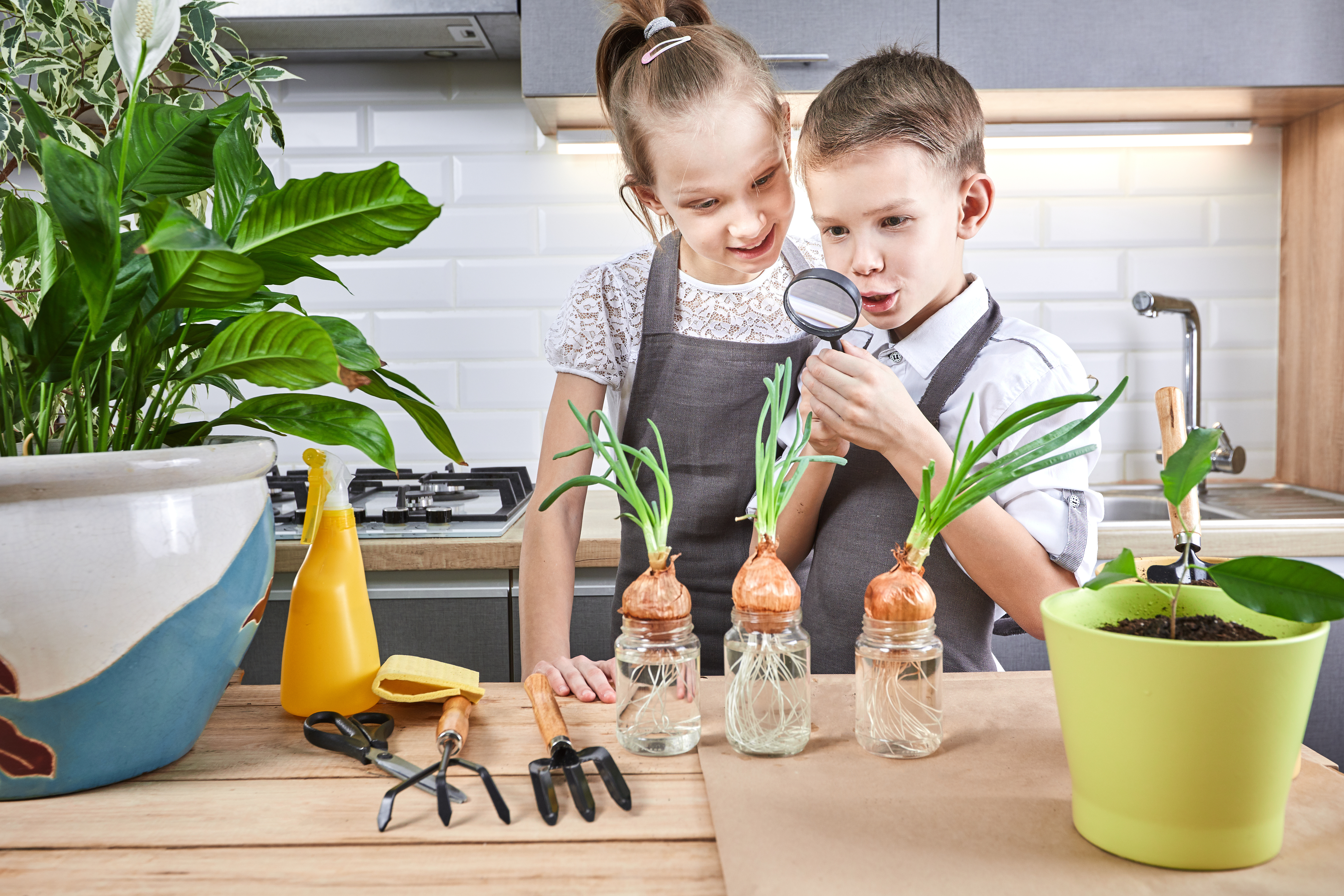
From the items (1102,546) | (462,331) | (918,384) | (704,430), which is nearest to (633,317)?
(704,430)

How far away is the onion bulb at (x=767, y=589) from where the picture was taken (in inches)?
23.7

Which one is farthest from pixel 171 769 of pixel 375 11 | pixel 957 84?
pixel 375 11

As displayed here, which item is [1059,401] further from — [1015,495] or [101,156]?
[101,156]

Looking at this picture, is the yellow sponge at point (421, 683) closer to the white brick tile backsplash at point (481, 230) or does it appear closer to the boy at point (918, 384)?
the boy at point (918, 384)

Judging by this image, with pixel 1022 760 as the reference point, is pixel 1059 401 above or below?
above

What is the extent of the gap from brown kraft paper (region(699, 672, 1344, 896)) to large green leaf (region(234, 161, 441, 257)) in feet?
1.32

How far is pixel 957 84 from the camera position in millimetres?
979

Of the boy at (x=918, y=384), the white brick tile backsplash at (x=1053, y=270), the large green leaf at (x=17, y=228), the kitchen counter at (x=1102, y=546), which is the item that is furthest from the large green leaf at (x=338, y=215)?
the white brick tile backsplash at (x=1053, y=270)

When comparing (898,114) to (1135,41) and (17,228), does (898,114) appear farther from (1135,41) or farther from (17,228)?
(1135,41)

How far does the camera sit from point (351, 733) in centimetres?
64

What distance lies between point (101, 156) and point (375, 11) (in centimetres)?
130

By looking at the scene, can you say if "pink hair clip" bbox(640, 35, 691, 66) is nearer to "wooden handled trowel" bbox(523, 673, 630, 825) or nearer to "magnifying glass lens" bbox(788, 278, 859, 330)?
"magnifying glass lens" bbox(788, 278, 859, 330)

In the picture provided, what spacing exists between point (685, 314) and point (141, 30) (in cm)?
83

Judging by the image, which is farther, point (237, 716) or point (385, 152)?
point (385, 152)
